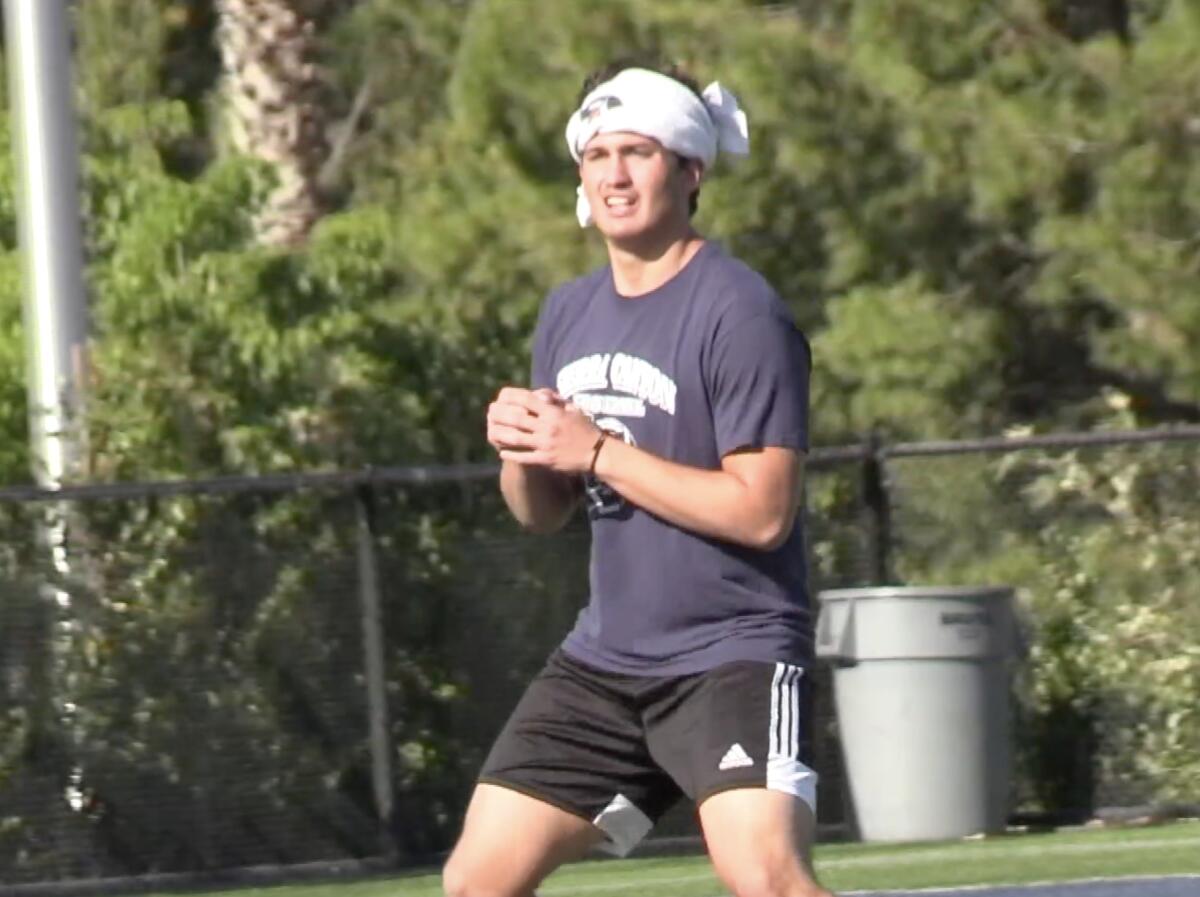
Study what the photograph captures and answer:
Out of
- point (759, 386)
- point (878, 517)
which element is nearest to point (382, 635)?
point (878, 517)

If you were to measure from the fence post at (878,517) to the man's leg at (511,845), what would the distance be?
6.56 m

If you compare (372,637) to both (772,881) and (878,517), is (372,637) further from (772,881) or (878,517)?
(772,881)

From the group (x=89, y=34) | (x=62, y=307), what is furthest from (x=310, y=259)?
(x=89, y=34)

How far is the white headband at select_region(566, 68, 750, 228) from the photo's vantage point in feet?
15.8

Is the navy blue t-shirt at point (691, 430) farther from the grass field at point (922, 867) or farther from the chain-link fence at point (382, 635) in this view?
the chain-link fence at point (382, 635)

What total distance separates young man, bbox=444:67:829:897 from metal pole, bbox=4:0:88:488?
6.47 metres

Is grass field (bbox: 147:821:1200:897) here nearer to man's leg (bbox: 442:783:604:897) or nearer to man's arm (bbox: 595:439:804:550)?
man's leg (bbox: 442:783:604:897)

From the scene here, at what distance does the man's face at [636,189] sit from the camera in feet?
15.7

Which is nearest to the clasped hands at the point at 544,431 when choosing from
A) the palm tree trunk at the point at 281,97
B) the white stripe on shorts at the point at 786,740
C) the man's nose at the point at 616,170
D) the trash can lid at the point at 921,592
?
the man's nose at the point at 616,170

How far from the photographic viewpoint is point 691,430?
4738 millimetres

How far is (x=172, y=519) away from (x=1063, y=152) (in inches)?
187

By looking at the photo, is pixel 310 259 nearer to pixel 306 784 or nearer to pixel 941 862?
pixel 306 784

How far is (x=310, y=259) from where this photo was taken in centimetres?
1368

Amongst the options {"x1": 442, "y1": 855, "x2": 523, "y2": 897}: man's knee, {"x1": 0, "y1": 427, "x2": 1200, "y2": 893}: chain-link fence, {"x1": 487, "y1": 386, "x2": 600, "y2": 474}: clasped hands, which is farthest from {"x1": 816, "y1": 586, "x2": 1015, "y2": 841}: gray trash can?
{"x1": 487, "y1": 386, "x2": 600, "y2": 474}: clasped hands
